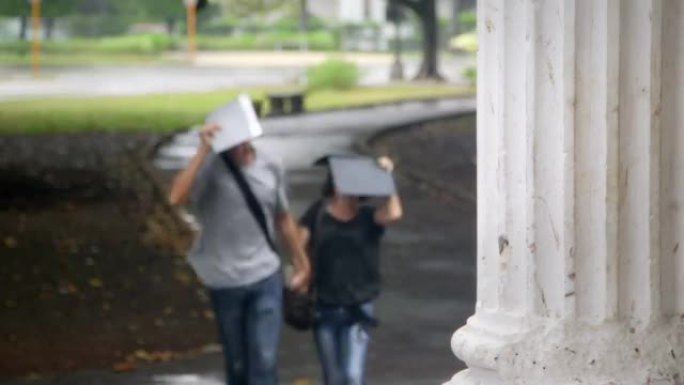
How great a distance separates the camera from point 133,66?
79.7ft

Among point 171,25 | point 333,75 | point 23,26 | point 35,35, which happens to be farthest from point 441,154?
point 23,26

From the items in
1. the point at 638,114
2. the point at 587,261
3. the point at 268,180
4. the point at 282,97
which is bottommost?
the point at 282,97

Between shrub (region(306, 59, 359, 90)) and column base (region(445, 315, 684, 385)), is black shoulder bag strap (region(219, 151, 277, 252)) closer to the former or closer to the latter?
column base (region(445, 315, 684, 385))

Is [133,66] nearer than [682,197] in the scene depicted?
No

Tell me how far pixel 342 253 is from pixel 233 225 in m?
0.52

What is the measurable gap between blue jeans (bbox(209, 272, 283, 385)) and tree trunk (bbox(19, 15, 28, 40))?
15.0 meters

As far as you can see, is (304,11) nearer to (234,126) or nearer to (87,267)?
(87,267)

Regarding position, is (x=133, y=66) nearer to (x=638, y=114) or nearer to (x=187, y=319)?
(x=187, y=319)

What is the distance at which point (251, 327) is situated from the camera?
8.23 m

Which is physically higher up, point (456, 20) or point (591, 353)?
point (591, 353)

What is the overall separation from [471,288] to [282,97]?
13658 millimetres

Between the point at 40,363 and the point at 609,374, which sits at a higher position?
the point at 609,374

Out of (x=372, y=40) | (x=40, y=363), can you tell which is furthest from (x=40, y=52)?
A: (x=40, y=363)

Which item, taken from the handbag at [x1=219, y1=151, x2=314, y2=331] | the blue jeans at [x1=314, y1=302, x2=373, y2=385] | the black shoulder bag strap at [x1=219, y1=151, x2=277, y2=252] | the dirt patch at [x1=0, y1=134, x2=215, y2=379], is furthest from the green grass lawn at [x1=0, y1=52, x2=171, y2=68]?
the black shoulder bag strap at [x1=219, y1=151, x2=277, y2=252]
